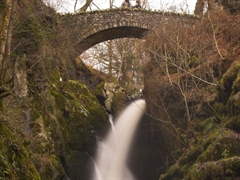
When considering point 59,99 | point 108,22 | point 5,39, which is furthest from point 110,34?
point 5,39

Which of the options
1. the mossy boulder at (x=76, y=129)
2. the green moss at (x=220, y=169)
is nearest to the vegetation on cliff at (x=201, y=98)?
the green moss at (x=220, y=169)

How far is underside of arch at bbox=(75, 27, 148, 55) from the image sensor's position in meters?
17.5

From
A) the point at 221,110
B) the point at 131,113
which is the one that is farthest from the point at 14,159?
the point at 131,113

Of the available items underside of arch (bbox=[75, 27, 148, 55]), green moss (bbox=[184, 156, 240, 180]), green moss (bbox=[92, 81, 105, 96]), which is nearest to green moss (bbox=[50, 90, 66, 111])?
underside of arch (bbox=[75, 27, 148, 55])

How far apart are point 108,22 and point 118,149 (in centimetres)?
655

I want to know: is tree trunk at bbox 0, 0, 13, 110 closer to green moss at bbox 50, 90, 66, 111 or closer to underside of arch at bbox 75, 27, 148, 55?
green moss at bbox 50, 90, 66, 111

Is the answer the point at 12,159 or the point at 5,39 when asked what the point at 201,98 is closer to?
the point at 5,39

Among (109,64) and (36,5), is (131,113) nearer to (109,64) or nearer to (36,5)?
(109,64)

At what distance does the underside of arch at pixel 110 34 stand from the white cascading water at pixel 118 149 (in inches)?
161

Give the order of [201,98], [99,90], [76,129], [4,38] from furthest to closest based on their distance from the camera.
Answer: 1. [99,90]
2. [201,98]
3. [76,129]
4. [4,38]

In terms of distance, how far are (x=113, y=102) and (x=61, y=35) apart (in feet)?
23.6

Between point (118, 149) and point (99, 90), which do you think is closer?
point (118, 149)

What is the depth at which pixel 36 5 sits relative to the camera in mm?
10859

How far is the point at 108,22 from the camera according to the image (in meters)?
17.2
